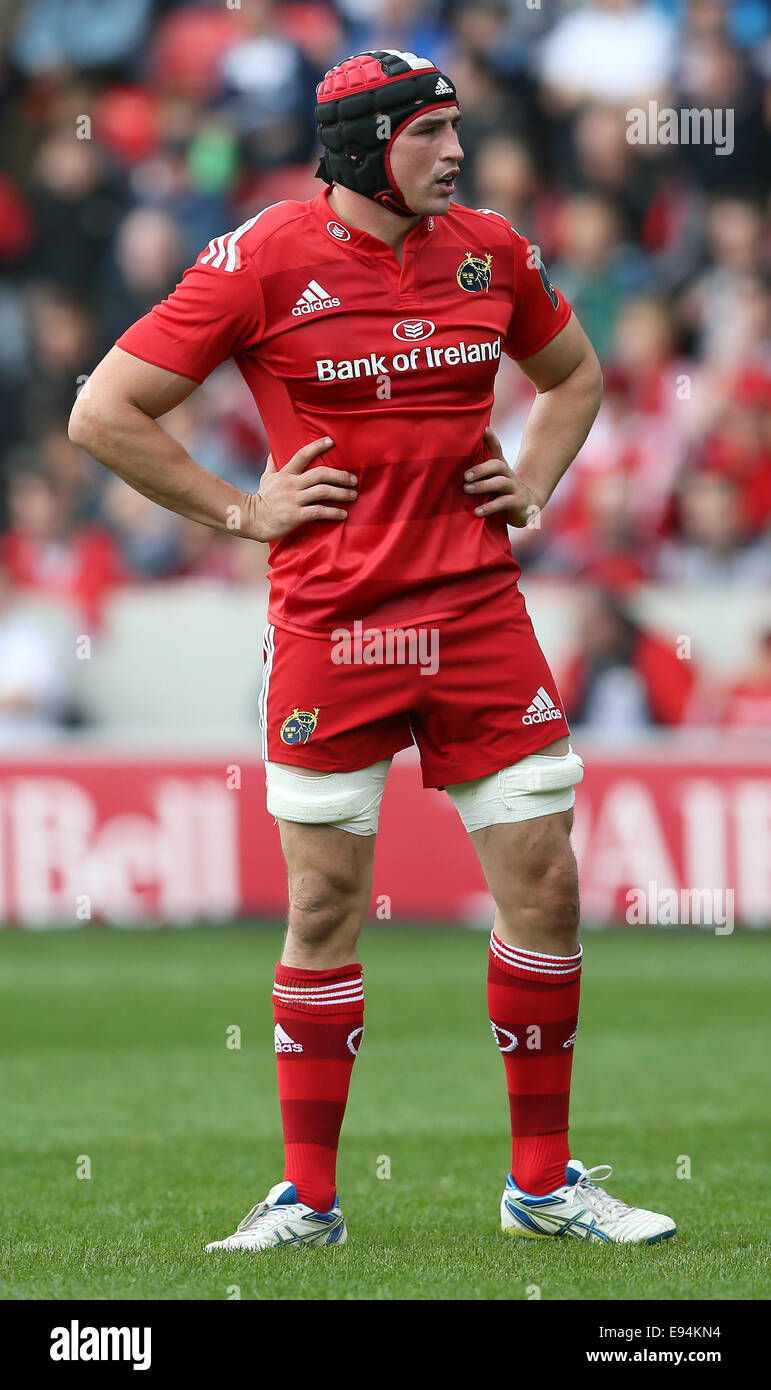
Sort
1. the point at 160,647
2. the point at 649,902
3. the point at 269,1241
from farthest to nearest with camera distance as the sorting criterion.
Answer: the point at 160,647 → the point at 649,902 → the point at 269,1241

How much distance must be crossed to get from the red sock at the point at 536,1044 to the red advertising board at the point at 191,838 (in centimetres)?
507

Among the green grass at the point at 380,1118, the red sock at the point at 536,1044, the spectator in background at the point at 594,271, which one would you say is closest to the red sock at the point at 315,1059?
the green grass at the point at 380,1118

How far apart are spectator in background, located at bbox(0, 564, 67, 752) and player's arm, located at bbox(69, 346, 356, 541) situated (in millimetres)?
6793

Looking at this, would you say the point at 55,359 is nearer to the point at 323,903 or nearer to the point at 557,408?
the point at 557,408

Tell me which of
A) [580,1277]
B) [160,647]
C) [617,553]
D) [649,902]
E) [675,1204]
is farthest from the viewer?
[160,647]

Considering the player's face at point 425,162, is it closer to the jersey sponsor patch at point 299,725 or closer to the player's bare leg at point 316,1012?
the jersey sponsor patch at point 299,725

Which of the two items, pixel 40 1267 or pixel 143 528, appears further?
pixel 143 528

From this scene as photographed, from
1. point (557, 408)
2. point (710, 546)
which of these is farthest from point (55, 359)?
point (557, 408)

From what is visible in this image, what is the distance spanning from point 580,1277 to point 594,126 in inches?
370

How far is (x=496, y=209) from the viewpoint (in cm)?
1164

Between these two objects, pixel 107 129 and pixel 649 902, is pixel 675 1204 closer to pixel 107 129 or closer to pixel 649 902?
pixel 649 902

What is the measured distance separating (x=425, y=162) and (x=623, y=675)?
246 inches

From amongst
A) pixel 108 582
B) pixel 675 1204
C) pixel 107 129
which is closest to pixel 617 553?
pixel 108 582

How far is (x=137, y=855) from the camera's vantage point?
9617 millimetres
